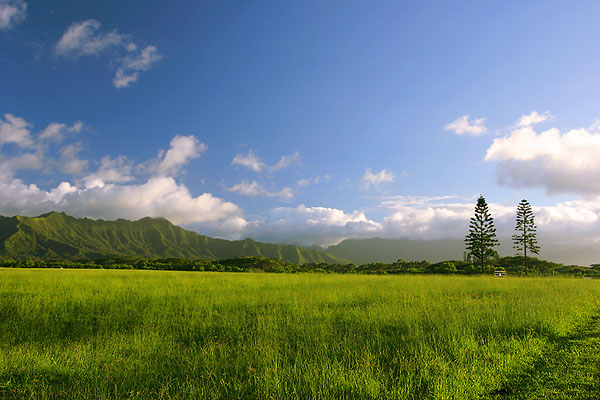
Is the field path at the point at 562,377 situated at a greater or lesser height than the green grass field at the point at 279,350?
greater

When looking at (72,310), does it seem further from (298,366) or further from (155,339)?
(298,366)

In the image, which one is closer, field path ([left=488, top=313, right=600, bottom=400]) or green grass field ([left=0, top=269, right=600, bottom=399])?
field path ([left=488, top=313, right=600, bottom=400])

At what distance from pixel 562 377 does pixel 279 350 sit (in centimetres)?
593

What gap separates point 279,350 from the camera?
24.7 ft

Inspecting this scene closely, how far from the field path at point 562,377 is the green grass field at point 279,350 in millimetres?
51

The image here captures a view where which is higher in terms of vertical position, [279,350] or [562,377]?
[562,377]

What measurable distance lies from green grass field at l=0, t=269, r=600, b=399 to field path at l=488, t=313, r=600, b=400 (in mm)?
51

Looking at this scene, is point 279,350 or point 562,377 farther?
point 279,350

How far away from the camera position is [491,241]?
61.1 m

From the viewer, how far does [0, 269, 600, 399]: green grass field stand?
529 cm

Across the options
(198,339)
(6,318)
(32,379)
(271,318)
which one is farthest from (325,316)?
(6,318)

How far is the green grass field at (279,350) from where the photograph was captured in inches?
208

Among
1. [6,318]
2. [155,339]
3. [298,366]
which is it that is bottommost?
[6,318]

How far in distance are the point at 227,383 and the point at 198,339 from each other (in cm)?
430
